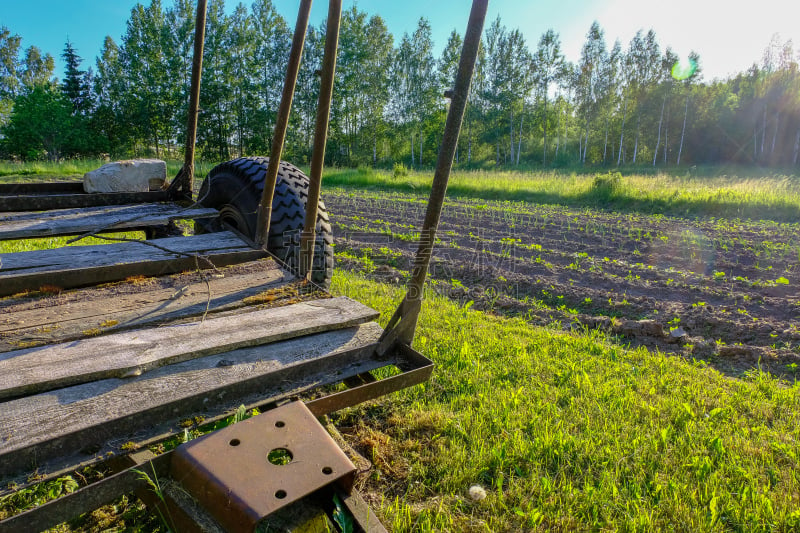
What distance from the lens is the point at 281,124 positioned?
8.36 ft

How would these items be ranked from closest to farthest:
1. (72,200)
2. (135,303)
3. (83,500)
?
(83,500) → (135,303) → (72,200)

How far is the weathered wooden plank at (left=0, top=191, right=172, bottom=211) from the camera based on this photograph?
3108mm

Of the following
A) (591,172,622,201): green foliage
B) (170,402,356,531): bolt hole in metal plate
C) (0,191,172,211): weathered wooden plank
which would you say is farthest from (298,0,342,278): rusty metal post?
(591,172,622,201): green foliage

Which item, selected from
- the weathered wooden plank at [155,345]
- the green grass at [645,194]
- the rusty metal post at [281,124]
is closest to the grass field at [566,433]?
the weathered wooden plank at [155,345]

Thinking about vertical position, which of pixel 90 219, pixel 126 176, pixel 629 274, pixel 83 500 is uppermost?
pixel 126 176

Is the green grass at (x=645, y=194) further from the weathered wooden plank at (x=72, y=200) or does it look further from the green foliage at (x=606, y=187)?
the weathered wooden plank at (x=72, y=200)

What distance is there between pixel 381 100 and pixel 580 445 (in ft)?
128

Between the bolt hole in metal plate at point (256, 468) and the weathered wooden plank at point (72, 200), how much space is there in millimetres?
3068

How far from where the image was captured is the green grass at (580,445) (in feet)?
5.22

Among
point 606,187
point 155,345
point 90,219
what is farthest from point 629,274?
point 606,187

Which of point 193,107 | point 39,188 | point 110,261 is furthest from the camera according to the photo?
point 39,188

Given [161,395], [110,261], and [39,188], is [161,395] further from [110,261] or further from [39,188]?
[39,188]

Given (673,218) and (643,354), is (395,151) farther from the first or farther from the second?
(643,354)

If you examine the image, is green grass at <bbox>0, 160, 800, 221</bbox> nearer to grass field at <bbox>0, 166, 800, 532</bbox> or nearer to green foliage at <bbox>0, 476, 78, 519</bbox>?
grass field at <bbox>0, 166, 800, 532</bbox>
